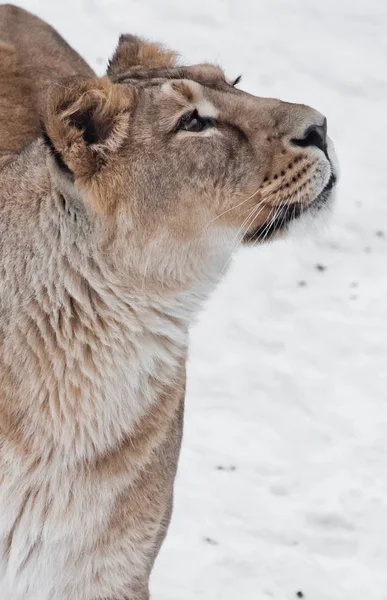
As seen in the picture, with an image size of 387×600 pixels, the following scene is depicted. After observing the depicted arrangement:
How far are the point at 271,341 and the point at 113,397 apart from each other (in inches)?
84.5


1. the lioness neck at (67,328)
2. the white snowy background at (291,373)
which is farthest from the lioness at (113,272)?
the white snowy background at (291,373)

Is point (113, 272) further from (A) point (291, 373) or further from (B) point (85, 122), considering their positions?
(A) point (291, 373)

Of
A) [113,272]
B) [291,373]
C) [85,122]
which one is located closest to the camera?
[85,122]

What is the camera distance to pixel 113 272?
2840mm

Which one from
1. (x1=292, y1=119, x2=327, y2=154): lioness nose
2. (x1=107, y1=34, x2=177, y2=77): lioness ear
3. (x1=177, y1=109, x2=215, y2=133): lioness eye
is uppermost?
(x1=292, y1=119, x2=327, y2=154): lioness nose

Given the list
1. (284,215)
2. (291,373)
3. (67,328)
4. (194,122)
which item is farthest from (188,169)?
(291,373)

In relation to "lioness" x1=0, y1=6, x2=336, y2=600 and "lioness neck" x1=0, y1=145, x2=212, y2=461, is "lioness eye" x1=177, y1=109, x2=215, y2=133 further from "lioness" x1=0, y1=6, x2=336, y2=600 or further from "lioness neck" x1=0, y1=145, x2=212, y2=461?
"lioness neck" x1=0, y1=145, x2=212, y2=461

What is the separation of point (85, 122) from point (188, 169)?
0.95 feet

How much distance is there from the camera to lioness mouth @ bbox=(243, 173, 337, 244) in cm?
293

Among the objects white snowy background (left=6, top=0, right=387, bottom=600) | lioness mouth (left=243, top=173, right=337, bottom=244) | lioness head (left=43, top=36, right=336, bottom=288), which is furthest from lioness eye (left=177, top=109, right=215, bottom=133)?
white snowy background (left=6, top=0, right=387, bottom=600)

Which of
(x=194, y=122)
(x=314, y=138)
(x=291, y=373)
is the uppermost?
(x=314, y=138)

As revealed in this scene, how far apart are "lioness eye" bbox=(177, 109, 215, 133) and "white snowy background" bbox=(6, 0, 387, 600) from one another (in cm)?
174

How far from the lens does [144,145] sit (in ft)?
9.29

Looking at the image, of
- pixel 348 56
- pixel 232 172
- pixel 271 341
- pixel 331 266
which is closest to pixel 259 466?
pixel 271 341
